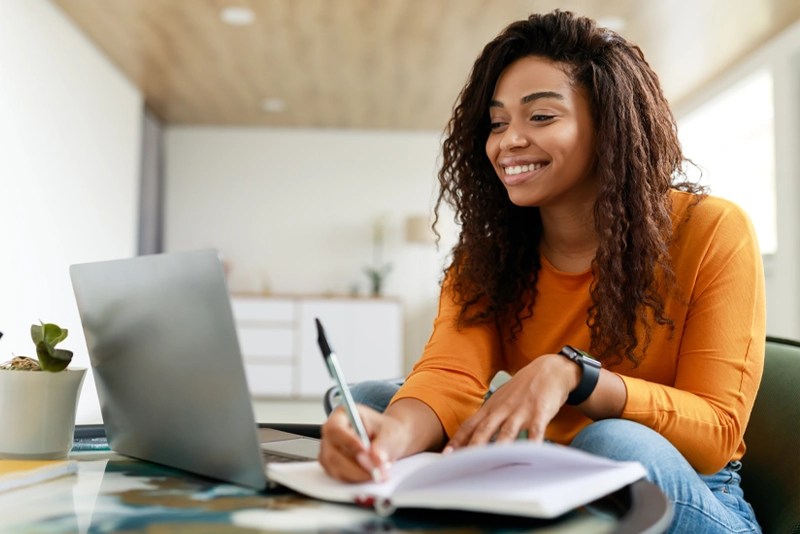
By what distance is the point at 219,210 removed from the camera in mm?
7070

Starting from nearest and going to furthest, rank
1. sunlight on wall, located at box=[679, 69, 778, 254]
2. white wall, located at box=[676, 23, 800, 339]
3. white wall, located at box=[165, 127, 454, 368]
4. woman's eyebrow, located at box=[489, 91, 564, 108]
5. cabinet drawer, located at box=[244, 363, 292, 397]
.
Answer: woman's eyebrow, located at box=[489, 91, 564, 108] → white wall, located at box=[676, 23, 800, 339] → sunlight on wall, located at box=[679, 69, 778, 254] → cabinet drawer, located at box=[244, 363, 292, 397] → white wall, located at box=[165, 127, 454, 368]

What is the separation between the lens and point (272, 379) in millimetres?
6355

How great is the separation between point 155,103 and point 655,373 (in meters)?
5.89

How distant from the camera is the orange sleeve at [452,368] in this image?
1.04 m

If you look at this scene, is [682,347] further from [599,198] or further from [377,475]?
[377,475]

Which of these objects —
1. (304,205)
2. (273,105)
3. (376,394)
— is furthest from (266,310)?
(376,394)

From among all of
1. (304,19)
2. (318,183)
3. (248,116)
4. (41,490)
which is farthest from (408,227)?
(41,490)

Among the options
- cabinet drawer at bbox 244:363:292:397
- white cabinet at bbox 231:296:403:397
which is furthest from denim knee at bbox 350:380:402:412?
cabinet drawer at bbox 244:363:292:397

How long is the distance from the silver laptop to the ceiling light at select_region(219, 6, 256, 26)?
353 cm

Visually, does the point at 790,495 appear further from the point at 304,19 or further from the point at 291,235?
the point at 291,235

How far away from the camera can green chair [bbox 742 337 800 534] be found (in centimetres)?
104

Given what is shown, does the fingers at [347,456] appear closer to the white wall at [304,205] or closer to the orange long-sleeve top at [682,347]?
the orange long-sleeve top at [682,347]

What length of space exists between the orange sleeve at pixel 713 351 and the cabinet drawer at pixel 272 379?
5.47m

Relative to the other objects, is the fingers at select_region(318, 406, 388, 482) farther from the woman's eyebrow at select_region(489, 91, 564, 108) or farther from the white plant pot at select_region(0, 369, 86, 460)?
the woman's eyebrow at select_region(489, 91, 564, 108)
